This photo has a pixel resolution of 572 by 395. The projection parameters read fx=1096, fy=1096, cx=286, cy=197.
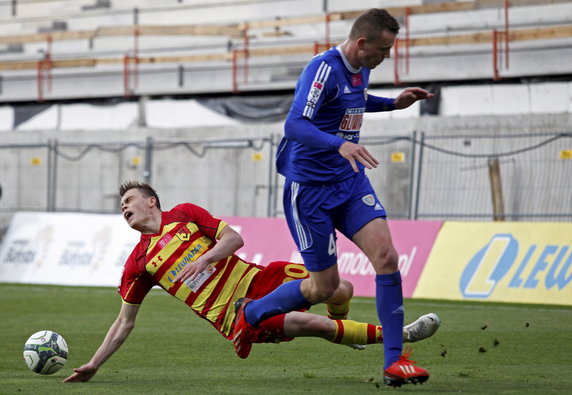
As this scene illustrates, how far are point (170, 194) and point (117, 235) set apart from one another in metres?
3.99

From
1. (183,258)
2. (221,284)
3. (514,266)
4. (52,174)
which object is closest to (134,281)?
(183,258)

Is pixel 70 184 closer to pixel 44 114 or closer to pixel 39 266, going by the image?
pixel 44 114

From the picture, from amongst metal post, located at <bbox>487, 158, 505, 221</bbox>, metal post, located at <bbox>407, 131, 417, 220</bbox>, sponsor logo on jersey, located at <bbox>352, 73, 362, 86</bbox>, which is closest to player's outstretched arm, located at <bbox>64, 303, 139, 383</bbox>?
sponsor logo on jersey, located at <bbox>352, 73, 362, 86</bbox>

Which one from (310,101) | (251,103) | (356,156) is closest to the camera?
(356,156)

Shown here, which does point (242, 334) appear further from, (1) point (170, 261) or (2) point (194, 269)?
(1) point (170, 261)

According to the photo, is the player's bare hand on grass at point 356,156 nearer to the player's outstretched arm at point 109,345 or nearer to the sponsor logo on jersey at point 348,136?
the sponsor logo on jersey at point 348,136

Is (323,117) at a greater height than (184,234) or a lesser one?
greater

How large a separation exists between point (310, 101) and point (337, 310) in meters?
1.72

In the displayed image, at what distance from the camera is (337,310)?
7.75 m

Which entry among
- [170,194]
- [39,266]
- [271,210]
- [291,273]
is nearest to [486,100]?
[271,210]

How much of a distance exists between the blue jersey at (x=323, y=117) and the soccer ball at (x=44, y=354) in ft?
6.74

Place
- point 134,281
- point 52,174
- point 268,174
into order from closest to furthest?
point 134,281 → point 268,174 → point 52,174

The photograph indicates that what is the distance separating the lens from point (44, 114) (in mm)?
27859

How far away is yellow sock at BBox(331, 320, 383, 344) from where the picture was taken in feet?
23.9
